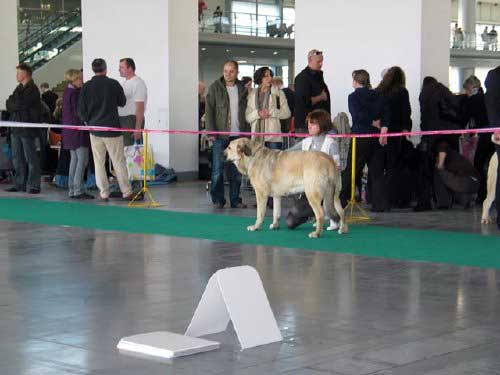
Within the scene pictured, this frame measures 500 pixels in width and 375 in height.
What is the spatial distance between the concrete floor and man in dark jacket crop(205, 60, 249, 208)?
2.91 metres

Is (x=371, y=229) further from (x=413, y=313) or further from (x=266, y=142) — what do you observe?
(x=413, y=313)

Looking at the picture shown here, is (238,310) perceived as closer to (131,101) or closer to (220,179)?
(220,179)

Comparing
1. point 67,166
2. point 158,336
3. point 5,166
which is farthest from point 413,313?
point 5,166

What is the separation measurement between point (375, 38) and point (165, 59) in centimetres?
474

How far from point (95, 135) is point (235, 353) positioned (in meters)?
8.44

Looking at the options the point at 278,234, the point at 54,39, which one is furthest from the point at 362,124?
the point at 54,39

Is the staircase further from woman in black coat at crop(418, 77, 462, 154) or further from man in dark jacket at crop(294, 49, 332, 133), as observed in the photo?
woman in black coat at crop(418, 77, 462, 154)

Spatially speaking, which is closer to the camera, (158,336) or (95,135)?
(158,336)

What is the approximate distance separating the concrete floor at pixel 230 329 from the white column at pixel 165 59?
764cm

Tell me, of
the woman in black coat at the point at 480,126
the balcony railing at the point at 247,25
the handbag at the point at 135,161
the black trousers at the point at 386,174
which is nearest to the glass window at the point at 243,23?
the balcony railing at the point at 247,25

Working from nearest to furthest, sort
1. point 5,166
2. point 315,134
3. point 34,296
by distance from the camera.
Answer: point 34,296 < point 315,134 < point 5,166

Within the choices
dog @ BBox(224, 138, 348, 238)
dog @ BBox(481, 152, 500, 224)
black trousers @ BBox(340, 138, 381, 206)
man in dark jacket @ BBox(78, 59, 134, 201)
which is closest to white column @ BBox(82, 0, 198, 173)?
man in dark jacket @ BBox(78, 59, 134, 201)

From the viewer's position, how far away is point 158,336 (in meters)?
5.11

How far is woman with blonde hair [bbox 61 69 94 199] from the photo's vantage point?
44.8 ft
